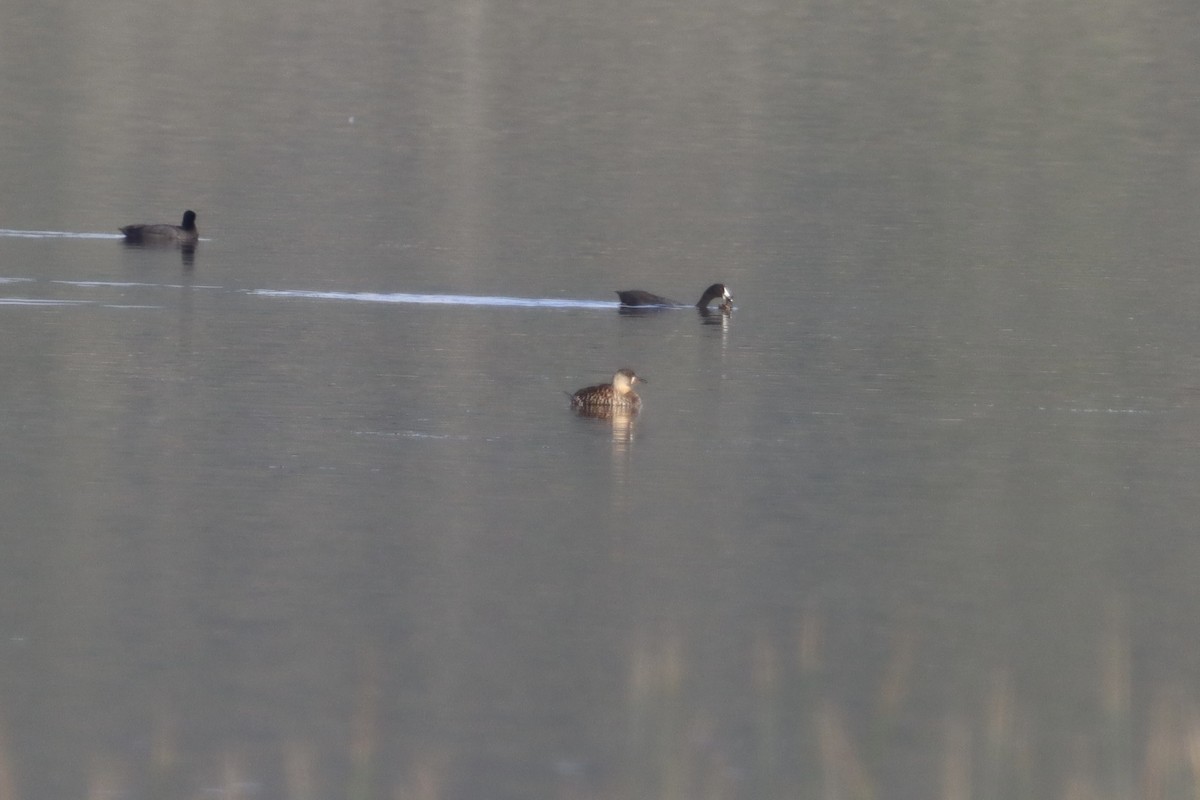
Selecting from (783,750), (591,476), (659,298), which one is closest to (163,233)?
(659,298)

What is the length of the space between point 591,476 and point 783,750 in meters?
4.75

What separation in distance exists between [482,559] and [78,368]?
595 centimetres

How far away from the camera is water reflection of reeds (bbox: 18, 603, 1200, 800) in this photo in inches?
290

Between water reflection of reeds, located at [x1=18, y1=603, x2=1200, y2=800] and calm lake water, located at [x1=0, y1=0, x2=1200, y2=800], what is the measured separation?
0.09 ft

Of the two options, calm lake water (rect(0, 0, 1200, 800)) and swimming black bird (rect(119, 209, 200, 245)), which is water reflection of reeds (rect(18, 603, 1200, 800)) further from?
swimming black bird (rect(119, 209, 200, 245))

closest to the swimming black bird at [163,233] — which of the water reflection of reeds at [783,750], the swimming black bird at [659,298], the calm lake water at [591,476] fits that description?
the calm lake water at [591,476]

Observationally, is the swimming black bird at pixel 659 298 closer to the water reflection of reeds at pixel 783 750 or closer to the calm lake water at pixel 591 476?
the calm lake water at pixel 591 476

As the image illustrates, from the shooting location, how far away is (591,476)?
12641mm

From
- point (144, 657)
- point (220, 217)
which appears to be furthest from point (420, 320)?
point (144, 657)

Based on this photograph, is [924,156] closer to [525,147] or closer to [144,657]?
[525,147]

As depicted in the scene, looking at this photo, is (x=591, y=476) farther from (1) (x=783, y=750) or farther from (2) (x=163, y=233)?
(2) (x=163, y=233)

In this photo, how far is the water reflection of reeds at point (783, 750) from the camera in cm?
736

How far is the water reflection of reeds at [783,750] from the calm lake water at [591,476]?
0.09 feet

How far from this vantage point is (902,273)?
71.6 ft
